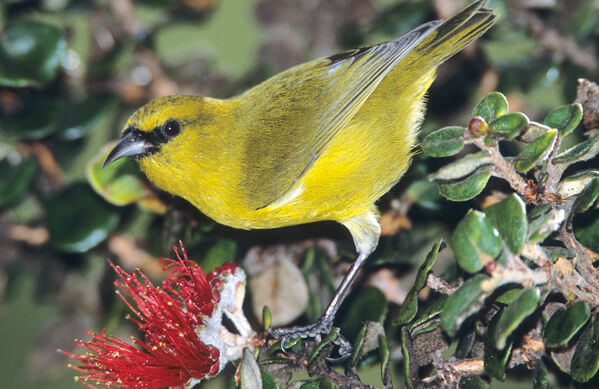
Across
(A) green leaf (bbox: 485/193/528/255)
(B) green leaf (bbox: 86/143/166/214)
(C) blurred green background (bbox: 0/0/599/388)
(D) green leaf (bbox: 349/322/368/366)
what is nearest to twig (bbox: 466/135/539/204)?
(A) green leaf (bbox: 485/193/528/255)

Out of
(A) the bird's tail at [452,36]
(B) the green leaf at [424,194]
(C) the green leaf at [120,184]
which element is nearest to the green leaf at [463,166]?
(B) the green leaf at [424,194]

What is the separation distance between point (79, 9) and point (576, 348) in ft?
5.53

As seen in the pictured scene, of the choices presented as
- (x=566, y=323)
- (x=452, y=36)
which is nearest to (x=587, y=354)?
(x=566, y=323)

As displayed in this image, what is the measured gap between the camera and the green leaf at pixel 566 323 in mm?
762

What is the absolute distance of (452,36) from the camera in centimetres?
124

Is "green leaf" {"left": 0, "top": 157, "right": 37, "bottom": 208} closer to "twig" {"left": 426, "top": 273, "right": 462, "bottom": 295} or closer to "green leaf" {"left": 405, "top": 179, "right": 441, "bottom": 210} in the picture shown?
"green leaf" {"left": 405, "top": 179, "right": 441, "bottom": 210}

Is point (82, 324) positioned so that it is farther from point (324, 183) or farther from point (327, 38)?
point (327, 38)

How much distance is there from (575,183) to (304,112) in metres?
0.60

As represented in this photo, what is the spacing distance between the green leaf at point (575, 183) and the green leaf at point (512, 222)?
18 centimetres

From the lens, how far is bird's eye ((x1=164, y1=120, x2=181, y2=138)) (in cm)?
117

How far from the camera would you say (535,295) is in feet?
2.26

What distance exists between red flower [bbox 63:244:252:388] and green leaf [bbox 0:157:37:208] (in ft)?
1.91

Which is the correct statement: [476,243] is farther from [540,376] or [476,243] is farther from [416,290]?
[540,376]

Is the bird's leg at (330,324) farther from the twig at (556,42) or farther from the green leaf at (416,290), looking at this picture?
the twig at (556,42)
